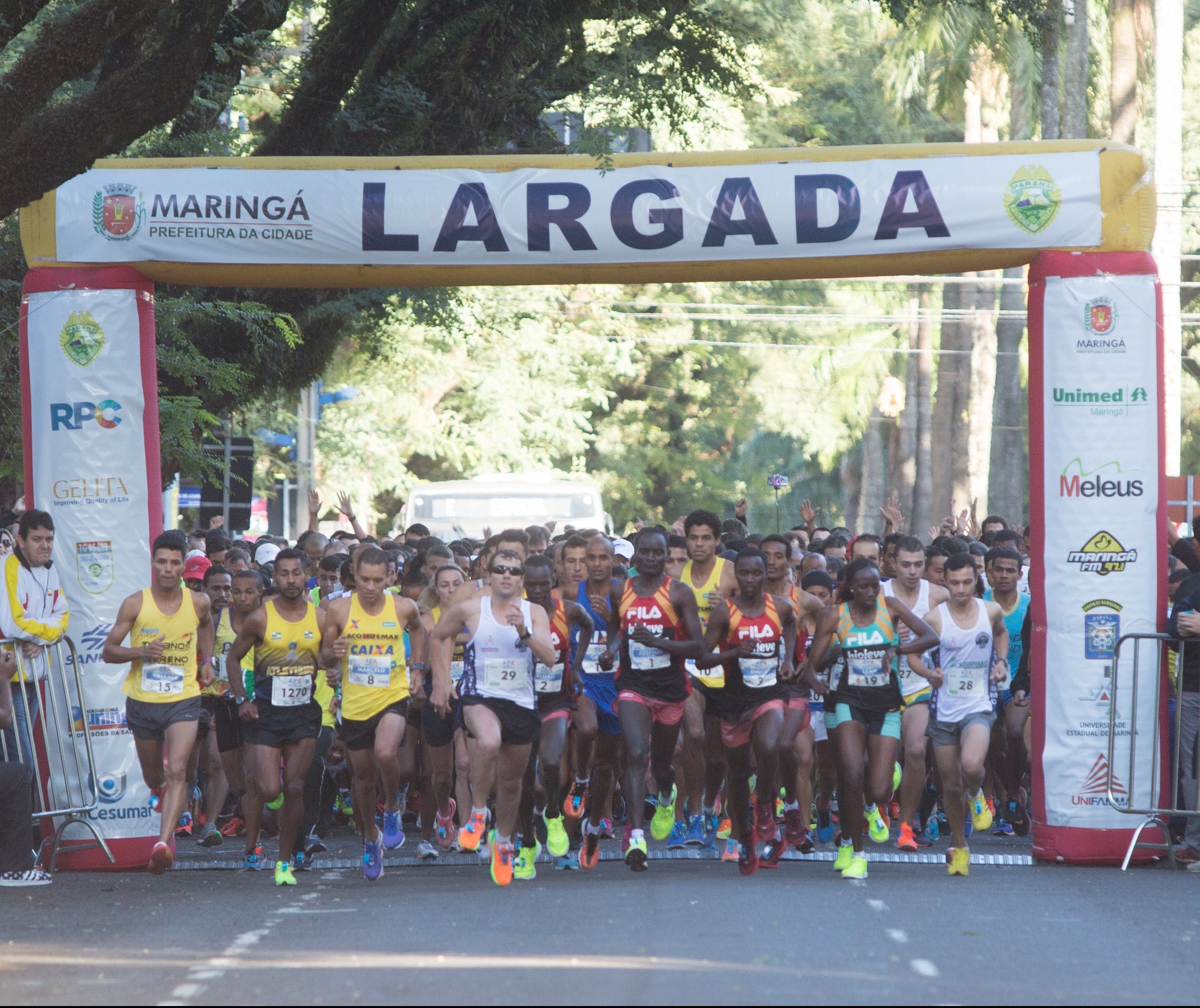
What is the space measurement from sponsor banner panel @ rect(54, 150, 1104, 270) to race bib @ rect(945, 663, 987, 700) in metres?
2.49

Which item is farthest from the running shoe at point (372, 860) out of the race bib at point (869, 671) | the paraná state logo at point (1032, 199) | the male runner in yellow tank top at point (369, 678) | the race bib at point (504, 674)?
the paraná state logo at point (1032, 199)

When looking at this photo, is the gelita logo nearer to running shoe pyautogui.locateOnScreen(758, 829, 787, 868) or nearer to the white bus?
running shoe pyautogui.locateOnScreen(758, 829, 787, 868)

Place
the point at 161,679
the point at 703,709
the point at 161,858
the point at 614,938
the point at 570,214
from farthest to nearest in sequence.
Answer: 1. the point at 703,709
2. the point at 570,214
3. the point at 161,679
4. the point at 161,858
5. the point at 614,938

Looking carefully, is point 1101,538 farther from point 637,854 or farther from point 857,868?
point 637,854

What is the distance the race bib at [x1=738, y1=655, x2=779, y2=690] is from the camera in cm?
1047

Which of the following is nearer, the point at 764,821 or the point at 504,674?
the point at 504,674

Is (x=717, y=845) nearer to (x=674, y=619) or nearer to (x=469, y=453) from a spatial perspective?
(x=674, y=619)

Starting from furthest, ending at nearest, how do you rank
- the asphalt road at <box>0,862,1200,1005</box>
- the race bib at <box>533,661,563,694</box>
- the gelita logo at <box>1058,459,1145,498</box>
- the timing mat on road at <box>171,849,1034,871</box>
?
the timing mat on road at <box>171,849,1034,871</box>, the gelita logo at <box>1058,459,1145,498</box>, the race bib at <box>533,661,563,694</box>, the asphalt road at <box>0,862,1200,1005</box>

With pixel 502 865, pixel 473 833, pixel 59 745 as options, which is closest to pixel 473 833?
pixel 473 833

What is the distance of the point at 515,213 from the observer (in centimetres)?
1117

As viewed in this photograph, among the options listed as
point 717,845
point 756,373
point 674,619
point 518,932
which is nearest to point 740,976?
point 518,932

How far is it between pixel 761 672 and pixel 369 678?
7.24 feet

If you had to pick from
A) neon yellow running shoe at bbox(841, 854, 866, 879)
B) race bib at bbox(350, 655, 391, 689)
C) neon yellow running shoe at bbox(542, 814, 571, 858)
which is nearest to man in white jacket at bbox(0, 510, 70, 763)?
race bib at bbox(350, 655, 391, 689)

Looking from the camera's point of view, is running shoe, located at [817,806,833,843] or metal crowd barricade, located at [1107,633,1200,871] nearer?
metal crowd barricade, located at [1107,633,1200,871]
